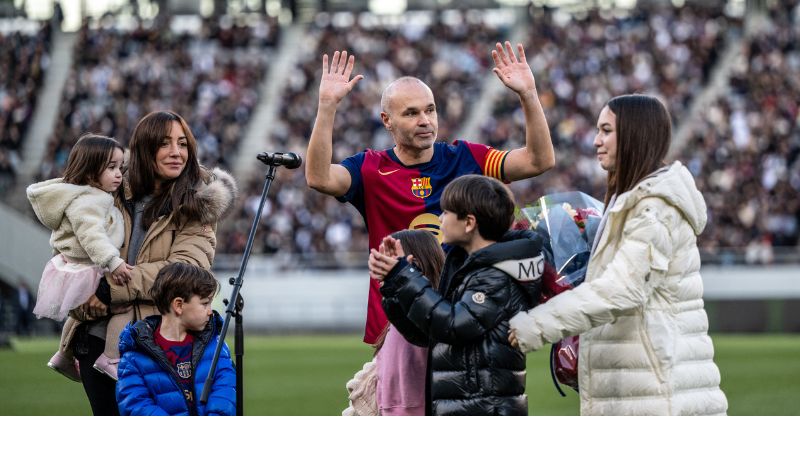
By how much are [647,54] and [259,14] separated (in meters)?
12.3

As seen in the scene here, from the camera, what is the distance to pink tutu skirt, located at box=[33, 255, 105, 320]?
602 centimetres

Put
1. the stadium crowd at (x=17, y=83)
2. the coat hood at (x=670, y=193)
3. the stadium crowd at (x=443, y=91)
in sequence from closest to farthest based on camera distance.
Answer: the coat hood at (x=670, y=193), the stadium crowd at (x=443, y=91), the stadium crowd at (x=17, y=83)

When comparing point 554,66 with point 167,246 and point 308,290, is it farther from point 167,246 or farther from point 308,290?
point 167,246

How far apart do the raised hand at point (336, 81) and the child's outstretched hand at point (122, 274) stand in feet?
3.86

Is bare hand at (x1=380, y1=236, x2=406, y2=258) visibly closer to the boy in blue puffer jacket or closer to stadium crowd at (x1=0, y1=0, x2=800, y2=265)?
the boy in blue puffer jacket

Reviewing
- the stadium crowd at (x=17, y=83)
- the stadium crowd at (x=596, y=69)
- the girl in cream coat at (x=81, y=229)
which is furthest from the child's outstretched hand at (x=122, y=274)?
the stadium crowd at (x=17, y=83)

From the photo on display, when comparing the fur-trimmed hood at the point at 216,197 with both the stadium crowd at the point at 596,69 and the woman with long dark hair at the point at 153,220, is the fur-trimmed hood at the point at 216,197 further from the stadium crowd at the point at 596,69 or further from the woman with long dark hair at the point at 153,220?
the stadium crowd at the point at 596,69

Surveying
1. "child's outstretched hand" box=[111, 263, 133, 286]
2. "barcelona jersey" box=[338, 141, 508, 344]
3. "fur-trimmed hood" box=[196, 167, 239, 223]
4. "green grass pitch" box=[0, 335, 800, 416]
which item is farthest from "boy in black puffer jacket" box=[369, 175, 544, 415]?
"green grass pitch" box=[0, 335, 800, 416]

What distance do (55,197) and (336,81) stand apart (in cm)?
140

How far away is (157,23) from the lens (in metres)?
39.2

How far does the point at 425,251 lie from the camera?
5.73 m

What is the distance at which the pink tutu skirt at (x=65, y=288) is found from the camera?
6.02m

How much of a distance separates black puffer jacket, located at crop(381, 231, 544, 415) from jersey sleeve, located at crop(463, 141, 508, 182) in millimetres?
1161
